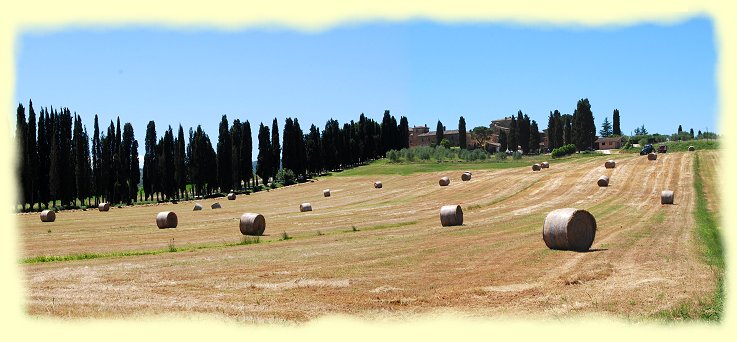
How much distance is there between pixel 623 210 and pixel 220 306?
3346cm

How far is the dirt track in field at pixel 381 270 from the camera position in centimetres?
1426

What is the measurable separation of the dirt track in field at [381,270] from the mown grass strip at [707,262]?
0.33 metres

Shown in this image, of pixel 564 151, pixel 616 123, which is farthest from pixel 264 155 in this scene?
pixel 616 123

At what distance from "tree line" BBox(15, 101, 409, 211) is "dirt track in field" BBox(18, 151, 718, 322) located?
44.7 meters

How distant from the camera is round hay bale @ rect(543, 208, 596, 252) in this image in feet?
75.3

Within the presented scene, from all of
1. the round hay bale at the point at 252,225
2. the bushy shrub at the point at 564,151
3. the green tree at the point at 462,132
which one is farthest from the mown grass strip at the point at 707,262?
the green tree at the point at 462,132

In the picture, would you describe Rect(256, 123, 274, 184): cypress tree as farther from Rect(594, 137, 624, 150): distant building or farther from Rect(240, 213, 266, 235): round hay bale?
Rect(594, 137, 624, 150): distant building

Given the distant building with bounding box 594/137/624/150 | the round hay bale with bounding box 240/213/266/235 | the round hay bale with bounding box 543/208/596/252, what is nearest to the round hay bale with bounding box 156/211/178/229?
the round hay bale with bounding box 240/213/266/235

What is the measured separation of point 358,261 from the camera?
21.7 metres

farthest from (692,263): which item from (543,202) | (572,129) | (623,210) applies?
(572,129)

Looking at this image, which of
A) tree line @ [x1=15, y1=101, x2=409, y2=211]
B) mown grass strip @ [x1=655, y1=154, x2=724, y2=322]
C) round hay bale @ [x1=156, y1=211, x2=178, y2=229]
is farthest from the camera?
tree line @ [x1=15, y1=101, x2=409, y2=211]

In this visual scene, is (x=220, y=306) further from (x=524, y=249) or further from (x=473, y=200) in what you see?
(x=473, y=200)

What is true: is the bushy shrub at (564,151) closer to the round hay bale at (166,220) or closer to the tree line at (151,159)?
the tree line at (151,159)

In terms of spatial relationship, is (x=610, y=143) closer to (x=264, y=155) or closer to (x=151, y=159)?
(x=264, y=155)
